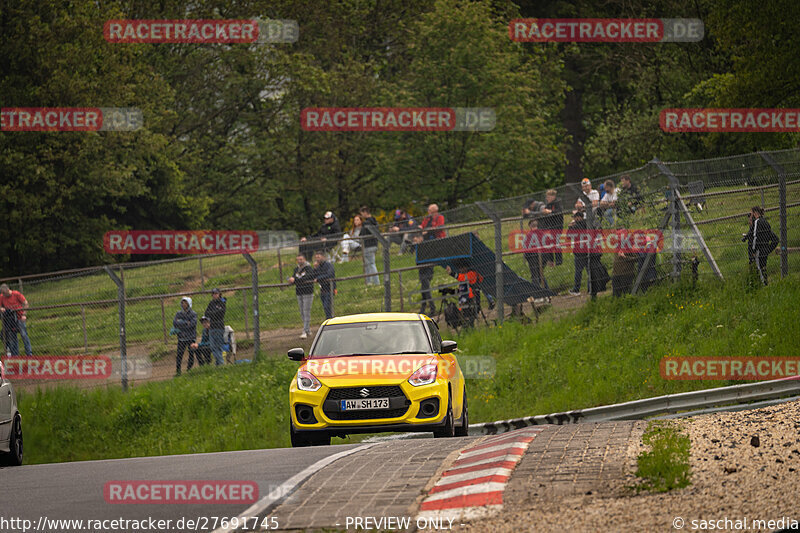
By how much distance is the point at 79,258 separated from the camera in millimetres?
46531

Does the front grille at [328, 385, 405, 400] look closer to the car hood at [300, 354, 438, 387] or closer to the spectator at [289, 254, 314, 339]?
the car hood at [300, 354, 438, 387]

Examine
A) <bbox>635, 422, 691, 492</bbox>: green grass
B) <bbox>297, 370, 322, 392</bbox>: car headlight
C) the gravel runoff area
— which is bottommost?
the gravel runoff area

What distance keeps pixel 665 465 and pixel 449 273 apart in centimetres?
1321

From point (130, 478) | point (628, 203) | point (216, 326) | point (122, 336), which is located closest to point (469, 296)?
point (628, 203)

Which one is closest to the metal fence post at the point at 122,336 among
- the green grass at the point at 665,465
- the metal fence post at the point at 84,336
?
the metal fence post at the point at 84,336

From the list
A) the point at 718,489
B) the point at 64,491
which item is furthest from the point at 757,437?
the point at 64,491

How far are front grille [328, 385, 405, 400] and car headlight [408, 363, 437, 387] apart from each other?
0.69ft

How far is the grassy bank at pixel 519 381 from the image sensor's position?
17125 millimetres

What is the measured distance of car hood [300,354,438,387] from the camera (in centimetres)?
1330

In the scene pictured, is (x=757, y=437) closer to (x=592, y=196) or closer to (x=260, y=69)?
(x=592, y=196)

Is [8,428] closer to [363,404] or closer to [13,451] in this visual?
[13,451]

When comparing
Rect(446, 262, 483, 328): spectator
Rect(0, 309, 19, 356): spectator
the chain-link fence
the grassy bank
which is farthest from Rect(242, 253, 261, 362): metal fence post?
Rect(0, 309, 19, 356): spectator

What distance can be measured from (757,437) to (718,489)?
5.82 ft

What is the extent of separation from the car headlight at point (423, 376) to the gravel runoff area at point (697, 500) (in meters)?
3.96
